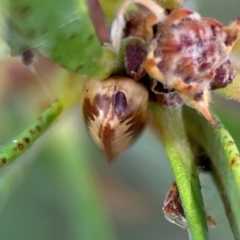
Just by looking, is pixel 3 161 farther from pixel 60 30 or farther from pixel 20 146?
pixel 60 30

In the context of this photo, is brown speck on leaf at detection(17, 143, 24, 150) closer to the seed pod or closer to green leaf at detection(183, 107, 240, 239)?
the seed pod

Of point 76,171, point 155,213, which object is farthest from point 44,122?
point 155,213

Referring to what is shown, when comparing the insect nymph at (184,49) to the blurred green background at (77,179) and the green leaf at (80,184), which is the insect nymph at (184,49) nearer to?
the blurred green background at (77,179)

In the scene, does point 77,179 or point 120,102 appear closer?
point 120,102

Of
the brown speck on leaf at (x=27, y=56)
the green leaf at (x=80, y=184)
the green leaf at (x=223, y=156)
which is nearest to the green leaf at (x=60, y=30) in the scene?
the brown speck on leaf at (x=27, y=56)

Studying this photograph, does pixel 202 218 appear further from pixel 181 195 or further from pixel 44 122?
pixel 44 122

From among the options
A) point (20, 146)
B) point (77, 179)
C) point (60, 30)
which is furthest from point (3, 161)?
point (77, 179)

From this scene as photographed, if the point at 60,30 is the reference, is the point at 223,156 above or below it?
below
